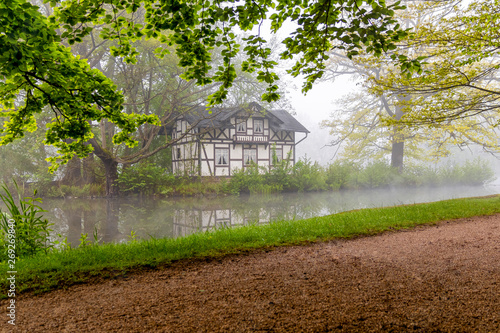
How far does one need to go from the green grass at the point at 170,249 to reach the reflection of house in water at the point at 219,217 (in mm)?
5336

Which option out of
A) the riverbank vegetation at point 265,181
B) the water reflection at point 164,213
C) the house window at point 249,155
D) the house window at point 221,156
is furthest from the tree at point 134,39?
the house window at point 249,155

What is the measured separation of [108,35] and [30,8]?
1.18 meters

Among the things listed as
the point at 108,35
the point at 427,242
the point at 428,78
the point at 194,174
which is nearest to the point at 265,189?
the point at 194,174

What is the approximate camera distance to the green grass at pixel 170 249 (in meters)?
4.13

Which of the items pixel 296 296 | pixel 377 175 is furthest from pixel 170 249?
pixel 377 175

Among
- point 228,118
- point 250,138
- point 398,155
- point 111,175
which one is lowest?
point 111,175

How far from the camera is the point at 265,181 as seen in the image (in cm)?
2312

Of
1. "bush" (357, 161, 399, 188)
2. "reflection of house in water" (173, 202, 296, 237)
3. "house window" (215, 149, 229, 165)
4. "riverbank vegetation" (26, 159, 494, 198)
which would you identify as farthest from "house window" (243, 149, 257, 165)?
"reflection of house in water" (173, 202, 296, 237)

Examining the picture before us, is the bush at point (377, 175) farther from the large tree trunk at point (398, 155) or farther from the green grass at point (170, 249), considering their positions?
the green grass at point (170, 249)

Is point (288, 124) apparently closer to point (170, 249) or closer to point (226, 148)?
point (226, 148)

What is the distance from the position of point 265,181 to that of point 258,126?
541 centimetres

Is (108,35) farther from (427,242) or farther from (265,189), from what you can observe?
(265,189)

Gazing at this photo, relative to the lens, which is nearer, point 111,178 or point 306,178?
point 111,178

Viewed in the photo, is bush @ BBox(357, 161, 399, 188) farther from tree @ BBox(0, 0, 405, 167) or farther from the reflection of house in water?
tree @ BBox(0, 0, 405, 167)
